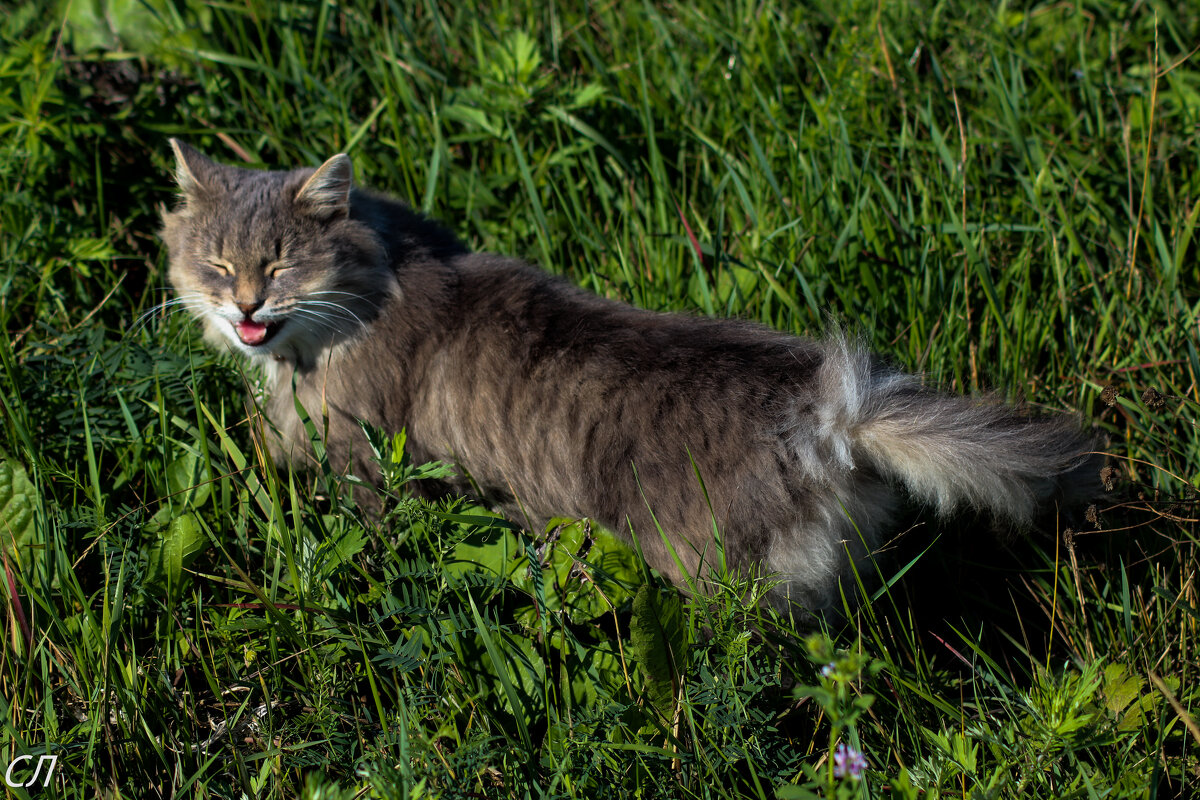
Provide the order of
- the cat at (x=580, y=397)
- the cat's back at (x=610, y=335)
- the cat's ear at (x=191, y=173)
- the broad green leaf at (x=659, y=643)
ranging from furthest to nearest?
the cat's ear at (x=191, y=173)
the cat's back at (x=610, y=335)
the cat at (x=580, y=397)
the broad green leaf at (x=659, y=643)

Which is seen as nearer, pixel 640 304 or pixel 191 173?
pixel 191 173

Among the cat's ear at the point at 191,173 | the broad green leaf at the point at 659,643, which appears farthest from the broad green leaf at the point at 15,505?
the broad green leaf at the point at 659,643

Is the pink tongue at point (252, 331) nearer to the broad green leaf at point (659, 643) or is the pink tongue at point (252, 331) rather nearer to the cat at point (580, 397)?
the cat at point (580, 397)

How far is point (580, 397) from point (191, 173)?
1442mm

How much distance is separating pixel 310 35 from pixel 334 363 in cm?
200

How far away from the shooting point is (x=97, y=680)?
6.81ft

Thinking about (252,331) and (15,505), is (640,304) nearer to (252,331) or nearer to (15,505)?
(252,331)

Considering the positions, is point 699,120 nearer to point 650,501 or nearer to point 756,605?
point 650,501

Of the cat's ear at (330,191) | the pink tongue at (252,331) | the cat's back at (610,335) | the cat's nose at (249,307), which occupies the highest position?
the cat's ear at (330,191)

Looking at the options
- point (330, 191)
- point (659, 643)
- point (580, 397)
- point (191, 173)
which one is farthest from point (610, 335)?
point (191, 173)

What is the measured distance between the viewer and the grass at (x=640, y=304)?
2.01 meters

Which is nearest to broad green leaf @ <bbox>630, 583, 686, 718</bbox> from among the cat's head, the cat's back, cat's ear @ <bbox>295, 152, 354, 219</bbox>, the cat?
the cat

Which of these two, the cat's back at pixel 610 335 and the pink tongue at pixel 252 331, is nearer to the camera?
the cat's back at pixel 610 335

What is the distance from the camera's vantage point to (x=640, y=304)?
10.7 ft
